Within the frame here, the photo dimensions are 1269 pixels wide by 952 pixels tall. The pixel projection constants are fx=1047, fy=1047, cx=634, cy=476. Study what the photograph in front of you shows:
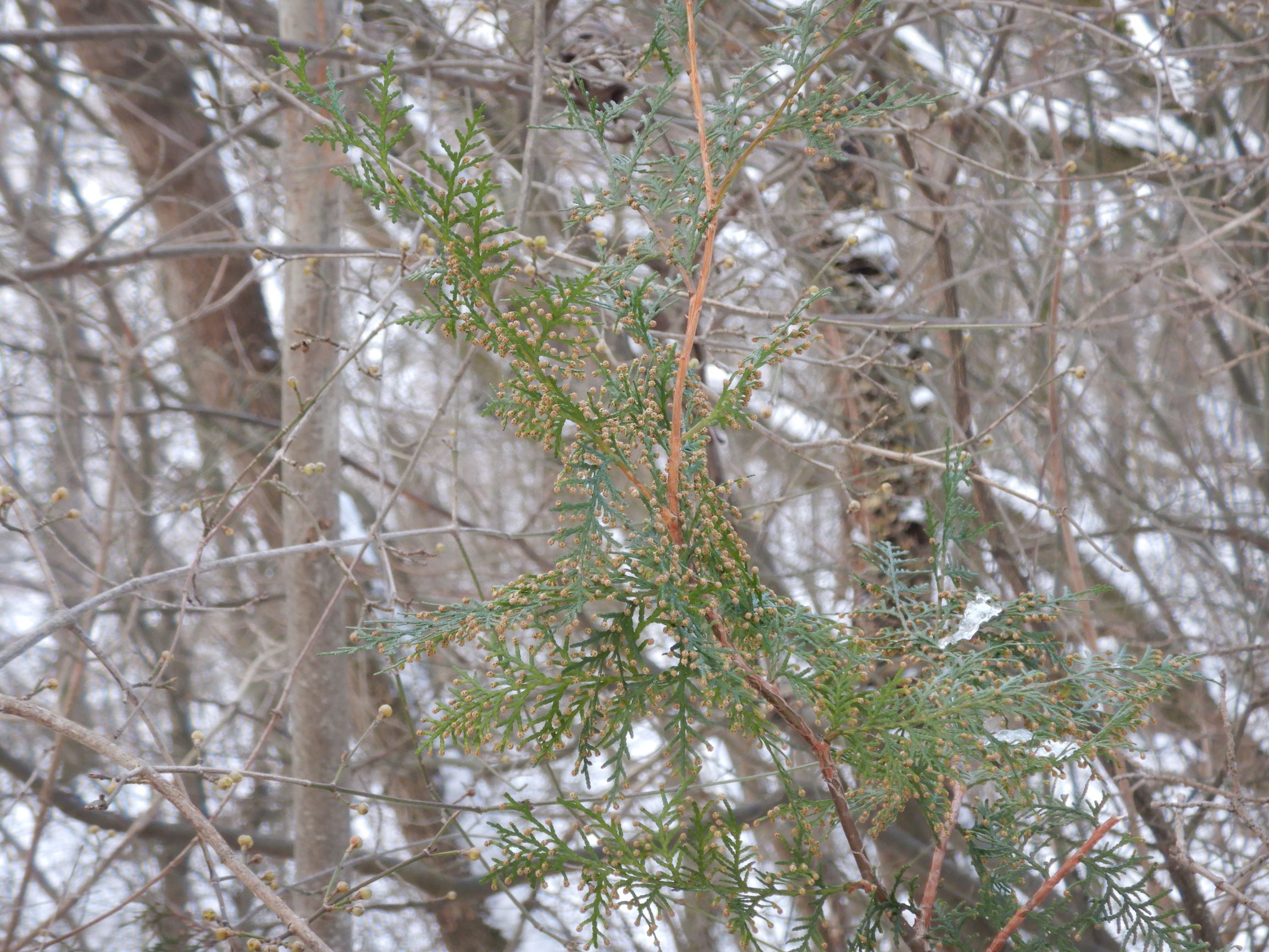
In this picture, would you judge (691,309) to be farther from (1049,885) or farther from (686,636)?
(1049,885)

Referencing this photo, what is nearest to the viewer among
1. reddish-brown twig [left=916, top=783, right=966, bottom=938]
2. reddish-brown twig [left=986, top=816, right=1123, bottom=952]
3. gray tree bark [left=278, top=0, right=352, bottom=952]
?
reddish-brown twig [left=986, top=816, right=1123, bottom=952]

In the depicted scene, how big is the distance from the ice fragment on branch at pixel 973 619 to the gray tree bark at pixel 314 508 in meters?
1.52

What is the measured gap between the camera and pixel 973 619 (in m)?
1.02

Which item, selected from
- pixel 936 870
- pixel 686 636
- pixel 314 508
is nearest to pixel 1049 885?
pixel 936 870

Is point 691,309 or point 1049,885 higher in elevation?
point 691,309

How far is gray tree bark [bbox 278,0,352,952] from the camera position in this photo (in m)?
2.27

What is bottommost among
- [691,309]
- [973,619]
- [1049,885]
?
[1049,885]

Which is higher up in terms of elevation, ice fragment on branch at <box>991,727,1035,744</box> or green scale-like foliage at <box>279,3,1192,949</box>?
green scale-like foliage at <box>279,3,1192,949</box>

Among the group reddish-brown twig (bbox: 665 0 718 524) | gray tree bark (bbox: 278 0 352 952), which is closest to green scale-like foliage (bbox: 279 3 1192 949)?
reddish-brown twig (bbox: 665 0 718 524)

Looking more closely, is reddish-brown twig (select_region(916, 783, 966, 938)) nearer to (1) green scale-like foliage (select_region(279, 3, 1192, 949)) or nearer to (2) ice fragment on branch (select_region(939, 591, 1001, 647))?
(1) green scale-like foliage (select_region(279, 3, 1192, 949))

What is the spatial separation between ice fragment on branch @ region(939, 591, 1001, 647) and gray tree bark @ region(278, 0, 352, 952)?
1.52 meters

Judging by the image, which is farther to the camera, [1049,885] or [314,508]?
[314,508]

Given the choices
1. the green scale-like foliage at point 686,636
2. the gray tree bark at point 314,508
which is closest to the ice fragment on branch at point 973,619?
the green scale-like foliage at point 686,636

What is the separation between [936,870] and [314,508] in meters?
1.68
